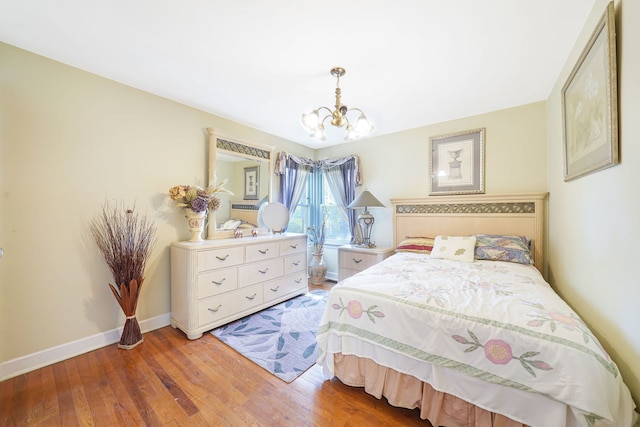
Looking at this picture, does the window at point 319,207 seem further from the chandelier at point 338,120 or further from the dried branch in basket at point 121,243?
the dried branch in basket at point 121,243

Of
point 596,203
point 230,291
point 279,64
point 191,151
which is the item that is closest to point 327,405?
point 230,291

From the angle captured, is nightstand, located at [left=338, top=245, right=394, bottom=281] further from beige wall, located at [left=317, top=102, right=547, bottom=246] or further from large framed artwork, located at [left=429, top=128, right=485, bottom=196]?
large framed artwork, located at [left=429, top=128, right=485, bottom=196]

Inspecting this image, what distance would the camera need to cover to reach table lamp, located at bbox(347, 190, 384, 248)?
337 cm

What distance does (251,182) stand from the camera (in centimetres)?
329

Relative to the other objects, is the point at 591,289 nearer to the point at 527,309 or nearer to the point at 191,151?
the point at 527,309

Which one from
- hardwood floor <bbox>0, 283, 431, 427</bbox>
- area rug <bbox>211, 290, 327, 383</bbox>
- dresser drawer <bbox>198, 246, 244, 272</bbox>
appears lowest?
hardwood floor <bbox>0, 283, 431, 427</bbox>

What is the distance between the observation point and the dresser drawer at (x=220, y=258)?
2.31 metres

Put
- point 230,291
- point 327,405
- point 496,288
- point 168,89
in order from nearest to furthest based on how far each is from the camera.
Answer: point 327,405, point 496,288, point 168,89, point 230,291

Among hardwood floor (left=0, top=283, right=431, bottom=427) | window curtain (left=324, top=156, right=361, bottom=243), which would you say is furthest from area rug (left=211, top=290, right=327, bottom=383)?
window curtain (left=324, top=156, right=361, bottom=243)

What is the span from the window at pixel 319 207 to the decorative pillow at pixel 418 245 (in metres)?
1.38

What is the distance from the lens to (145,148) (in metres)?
2.40

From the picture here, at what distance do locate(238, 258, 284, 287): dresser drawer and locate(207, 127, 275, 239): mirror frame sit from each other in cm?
56

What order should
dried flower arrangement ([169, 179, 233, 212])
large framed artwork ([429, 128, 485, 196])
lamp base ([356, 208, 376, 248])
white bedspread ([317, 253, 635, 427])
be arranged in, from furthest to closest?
1. lamp base ([356, 208, 376, 248])
2. large framed artwork ([429, 128, 485, 196])
3. dried flower arrangement ([169, 179, 233, 212])
4. white bedspread ([317, 253, 635, 427])

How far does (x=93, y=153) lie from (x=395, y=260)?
2957 millimetres
